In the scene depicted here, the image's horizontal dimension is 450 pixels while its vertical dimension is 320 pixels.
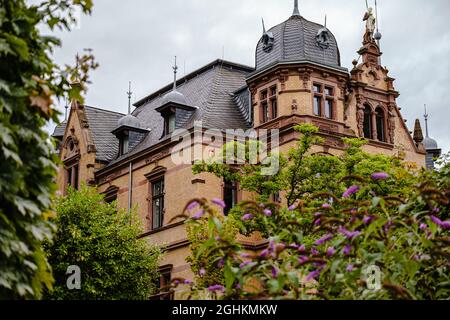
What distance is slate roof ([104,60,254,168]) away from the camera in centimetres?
3209

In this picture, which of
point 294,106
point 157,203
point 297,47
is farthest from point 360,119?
point 157,203

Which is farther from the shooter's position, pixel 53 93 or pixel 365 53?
pixel 365 53

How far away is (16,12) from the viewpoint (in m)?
6.86

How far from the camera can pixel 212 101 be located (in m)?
33.1

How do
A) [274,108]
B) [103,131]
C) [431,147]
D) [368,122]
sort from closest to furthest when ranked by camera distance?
1. [274,108]
2. [368,122]
3. [103,131]
4. [431,147]

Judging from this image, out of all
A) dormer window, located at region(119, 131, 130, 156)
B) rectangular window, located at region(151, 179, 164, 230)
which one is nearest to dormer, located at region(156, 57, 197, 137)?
rectangular window, located at region(151, 179, 164, 230)

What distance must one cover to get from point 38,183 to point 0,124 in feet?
2.42

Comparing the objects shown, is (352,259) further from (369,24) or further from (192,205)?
(369,24)

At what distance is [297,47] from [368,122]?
4764 mm

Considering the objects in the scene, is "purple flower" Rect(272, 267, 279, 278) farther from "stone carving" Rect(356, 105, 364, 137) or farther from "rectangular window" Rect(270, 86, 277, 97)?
"stone carving" Rect(356, 105, 364, 137)

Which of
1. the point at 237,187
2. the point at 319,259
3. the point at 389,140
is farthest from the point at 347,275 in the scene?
the point at 389,140

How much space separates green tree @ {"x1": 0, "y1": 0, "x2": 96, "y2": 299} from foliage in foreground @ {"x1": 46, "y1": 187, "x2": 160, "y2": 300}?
17.1 m

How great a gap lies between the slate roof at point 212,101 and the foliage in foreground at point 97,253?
648 cm

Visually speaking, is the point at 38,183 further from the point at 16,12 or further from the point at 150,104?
the point at 150,104
